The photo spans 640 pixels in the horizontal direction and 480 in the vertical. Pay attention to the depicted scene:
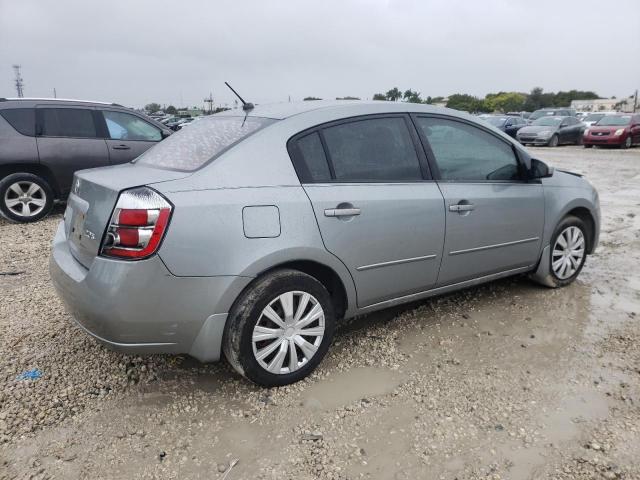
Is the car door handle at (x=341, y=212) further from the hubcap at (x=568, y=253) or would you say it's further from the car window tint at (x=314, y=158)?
the hubcap at (x=568, y=253)

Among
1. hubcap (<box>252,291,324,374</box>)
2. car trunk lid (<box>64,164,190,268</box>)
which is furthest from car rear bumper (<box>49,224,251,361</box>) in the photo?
hubcap (<box>252,291,324,374</box>)

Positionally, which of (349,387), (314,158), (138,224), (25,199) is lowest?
(349,387)

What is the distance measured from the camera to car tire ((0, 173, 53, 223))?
22.2 ft

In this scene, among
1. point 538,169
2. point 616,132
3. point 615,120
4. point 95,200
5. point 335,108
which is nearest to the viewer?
point 95,200

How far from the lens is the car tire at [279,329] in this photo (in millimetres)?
2670

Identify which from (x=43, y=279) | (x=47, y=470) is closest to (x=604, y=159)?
(x=43, y=279)

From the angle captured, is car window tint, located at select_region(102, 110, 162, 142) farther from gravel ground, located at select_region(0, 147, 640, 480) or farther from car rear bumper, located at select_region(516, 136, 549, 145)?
car rear bumper, located at select_region(516, 136, 549, 145)

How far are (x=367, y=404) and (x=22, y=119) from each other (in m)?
6.37

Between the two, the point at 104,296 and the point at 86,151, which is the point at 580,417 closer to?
the point at 104,296

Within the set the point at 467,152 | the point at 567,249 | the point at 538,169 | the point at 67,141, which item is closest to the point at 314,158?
the point at 467,152

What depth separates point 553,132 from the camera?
843 inches

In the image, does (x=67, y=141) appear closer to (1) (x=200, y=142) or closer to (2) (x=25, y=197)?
(2) (x=25, y=197)

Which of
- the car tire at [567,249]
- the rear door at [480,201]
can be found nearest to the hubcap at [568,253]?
the car tire at [567,249]

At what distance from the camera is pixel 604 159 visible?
16109mm
